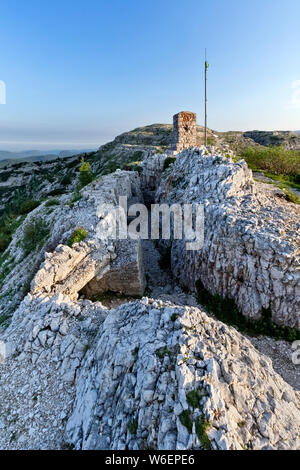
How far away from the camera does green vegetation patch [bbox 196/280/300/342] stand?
1031 cm

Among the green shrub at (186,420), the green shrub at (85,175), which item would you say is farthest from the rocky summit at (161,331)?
the green shrub at (85,175)

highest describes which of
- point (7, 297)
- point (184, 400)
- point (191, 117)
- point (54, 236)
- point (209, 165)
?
point (191, 117)

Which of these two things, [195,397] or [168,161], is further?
[168,161]

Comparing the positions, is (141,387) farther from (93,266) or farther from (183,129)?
(183,129)

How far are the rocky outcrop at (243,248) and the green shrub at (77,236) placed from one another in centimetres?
561

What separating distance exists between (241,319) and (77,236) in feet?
28.8

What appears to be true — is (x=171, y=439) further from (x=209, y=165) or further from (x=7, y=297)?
(x=209, y=165)

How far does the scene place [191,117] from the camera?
25.7m

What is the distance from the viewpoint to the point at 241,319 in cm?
1114

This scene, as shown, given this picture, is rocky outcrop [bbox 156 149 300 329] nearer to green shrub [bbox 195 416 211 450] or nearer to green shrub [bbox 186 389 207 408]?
green shrub [bbox 186 389 207 408]

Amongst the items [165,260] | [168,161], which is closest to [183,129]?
[168,161]

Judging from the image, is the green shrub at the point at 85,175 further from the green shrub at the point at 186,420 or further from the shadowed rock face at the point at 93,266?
the green shrub at the point at 186,420
